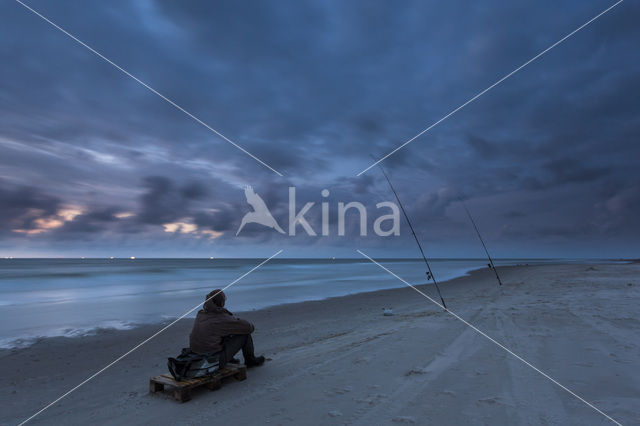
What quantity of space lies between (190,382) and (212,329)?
913mm

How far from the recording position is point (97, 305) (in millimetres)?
18438

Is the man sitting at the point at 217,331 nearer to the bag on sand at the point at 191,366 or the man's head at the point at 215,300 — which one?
the man's head at the point at 215,300

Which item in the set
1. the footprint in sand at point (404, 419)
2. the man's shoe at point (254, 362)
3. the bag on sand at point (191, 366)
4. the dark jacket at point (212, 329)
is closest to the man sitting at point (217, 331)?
the dark jacket at point (212, 329)

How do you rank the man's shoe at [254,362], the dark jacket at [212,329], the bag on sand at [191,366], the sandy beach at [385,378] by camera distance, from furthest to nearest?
the man's shoe at [254,362], the dark jacket at [212,329], the bag on sand at [191,366], the sandy beach at [385,378]

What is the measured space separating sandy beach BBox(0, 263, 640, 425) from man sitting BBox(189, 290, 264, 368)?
23.6 inches

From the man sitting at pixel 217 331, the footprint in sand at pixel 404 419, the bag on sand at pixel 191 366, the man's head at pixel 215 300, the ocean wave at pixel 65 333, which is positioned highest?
the man's head at pixel 215 300

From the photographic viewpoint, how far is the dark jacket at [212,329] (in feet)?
18.2

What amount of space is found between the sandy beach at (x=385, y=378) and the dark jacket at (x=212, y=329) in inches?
28.4

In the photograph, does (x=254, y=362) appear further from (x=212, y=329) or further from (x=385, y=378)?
(x=385, y=378)

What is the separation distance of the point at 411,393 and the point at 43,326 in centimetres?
1448

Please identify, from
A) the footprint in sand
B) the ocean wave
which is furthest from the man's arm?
the ocean wave

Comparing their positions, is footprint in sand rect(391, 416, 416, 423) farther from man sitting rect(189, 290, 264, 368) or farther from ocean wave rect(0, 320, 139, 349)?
ocean wave rect(0, 320, 139, 349)

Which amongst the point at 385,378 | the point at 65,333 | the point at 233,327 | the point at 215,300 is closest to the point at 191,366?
the point at 233,327

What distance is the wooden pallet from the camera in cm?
481
